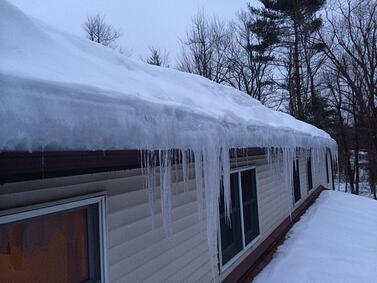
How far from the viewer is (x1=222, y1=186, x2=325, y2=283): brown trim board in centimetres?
524

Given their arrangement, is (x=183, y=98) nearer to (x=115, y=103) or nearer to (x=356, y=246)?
(x=115, y=103)

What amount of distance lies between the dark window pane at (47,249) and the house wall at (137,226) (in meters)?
0.15

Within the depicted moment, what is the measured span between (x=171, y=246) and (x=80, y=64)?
2039 mm

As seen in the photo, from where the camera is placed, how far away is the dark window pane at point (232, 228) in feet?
17.6

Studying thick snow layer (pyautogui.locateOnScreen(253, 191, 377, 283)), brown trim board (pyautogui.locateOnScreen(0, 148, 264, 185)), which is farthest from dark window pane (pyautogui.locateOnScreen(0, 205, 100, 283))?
thick snow layer (pyautogui.locateOnScreen(253, 191, 377, 283))

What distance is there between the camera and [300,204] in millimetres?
10703

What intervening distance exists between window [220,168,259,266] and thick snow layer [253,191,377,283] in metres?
0.47

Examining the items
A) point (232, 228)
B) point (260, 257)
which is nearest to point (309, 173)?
point (260, 257)

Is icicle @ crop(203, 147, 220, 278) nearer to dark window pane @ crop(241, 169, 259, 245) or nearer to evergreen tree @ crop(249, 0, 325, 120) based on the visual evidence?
dark window pane @ crop(241, 169, 259, 245)

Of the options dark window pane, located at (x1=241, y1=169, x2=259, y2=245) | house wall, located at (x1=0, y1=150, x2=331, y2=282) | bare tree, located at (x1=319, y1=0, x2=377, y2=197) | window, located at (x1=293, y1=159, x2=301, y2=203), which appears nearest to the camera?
house wall, located at (x1=0, y1=150, x2=331, y2=282)

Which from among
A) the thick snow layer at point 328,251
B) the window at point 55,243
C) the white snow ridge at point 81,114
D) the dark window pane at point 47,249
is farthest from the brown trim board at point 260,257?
the dark window pane at point 47,249

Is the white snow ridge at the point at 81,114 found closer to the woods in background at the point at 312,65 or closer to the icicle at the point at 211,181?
the icicle at the point at 211,181

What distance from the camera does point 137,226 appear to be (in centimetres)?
337

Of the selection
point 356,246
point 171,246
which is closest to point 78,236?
point 171,246
